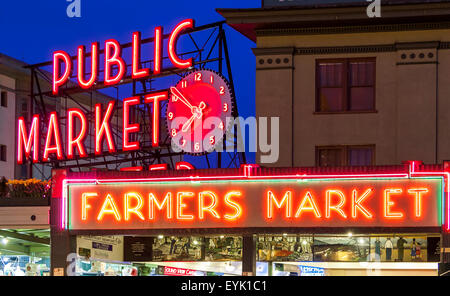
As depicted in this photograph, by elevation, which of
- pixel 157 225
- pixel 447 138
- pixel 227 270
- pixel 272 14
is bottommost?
pixel 227 270

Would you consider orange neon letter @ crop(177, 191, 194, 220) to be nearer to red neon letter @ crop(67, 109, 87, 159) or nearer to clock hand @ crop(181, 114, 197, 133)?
clock hand @ crop(181, 114, 197, 133)

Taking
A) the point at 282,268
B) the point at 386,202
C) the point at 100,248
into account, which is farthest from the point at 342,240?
the point at 100,248

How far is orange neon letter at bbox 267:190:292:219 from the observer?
78.6ft

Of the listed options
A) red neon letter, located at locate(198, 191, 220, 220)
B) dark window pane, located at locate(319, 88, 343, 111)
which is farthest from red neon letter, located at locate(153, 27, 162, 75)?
red neon letter, located at locate(198, 191, 220, 220)

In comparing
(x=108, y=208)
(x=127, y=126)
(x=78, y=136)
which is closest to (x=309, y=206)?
(x=108, y=208)

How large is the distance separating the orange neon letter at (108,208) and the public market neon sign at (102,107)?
8742 mm

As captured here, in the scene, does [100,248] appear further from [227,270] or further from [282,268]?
[282,268]

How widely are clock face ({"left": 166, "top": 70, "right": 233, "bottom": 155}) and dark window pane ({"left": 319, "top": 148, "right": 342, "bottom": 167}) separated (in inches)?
191

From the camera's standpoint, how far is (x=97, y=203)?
83.1 feet

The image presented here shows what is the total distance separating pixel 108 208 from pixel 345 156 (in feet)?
26.0

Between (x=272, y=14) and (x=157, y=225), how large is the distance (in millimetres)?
7901

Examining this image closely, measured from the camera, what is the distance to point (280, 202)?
2405cm

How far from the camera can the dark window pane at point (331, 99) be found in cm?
2667

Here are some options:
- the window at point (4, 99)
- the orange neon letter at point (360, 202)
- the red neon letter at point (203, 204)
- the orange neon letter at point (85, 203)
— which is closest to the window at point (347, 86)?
the orange neon letter at point (360, 202)
